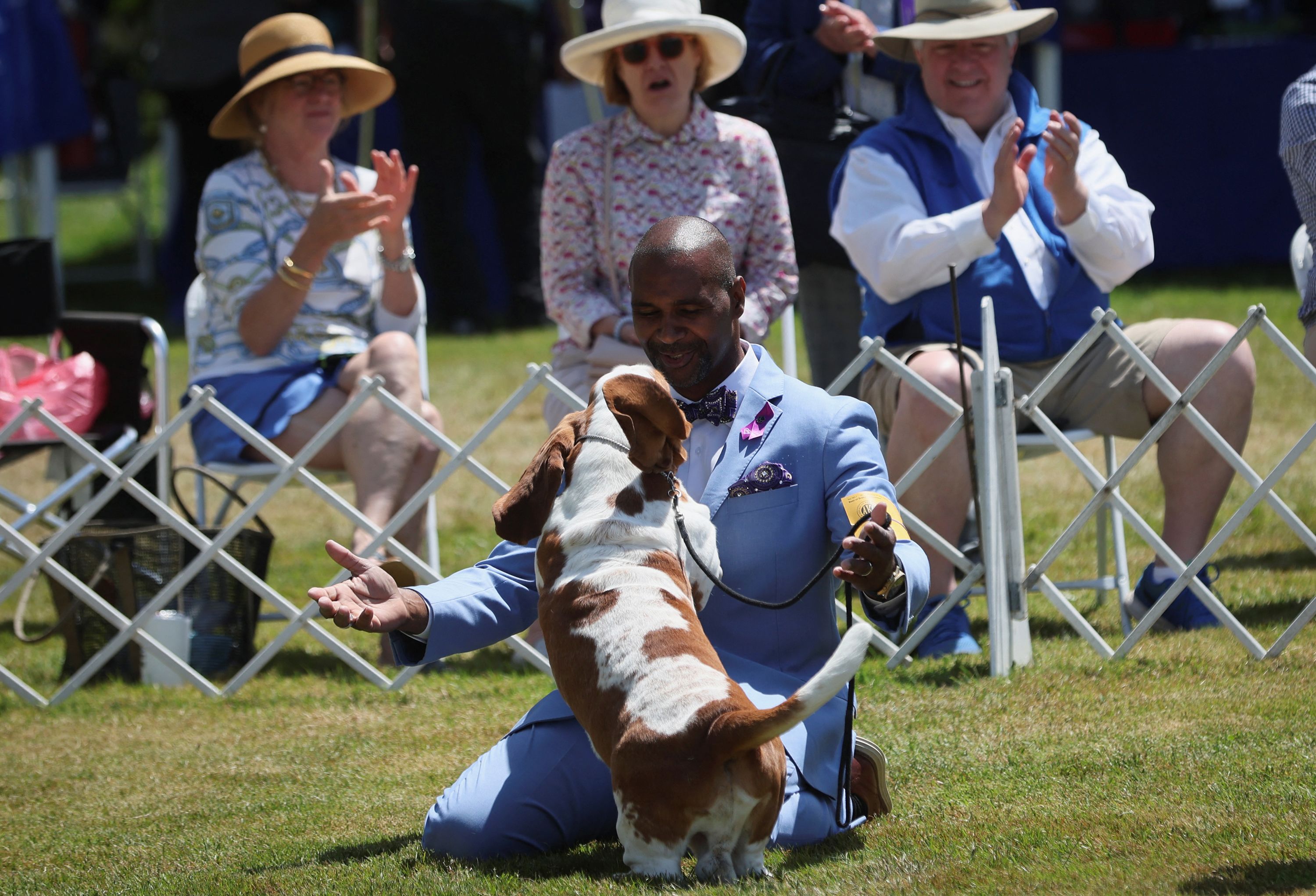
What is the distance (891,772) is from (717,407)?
0.98 metres

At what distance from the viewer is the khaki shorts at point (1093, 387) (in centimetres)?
431

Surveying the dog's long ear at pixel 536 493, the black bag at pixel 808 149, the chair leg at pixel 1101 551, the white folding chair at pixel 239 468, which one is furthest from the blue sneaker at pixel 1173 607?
the dog's long ear at pixel 536 493

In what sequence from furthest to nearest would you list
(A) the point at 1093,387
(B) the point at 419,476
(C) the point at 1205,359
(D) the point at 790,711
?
(B) the point at 419,476 < (A) the point at 1093,387 < (C) the point at 1205,359 < (D) the point at 790,711

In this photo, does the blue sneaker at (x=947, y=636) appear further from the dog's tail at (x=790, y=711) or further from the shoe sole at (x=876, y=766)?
the dog's tail at (x=790, y=711)

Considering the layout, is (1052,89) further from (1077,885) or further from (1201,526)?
(1077,885)

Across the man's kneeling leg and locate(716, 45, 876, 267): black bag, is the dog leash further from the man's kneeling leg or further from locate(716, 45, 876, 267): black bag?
locate(716, 45, 876, 267): black bag

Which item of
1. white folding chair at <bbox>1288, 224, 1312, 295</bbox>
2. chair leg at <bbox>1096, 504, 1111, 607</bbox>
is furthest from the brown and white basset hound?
white folding chair at <bbox>1288, 224, 1312, 295</bbox>

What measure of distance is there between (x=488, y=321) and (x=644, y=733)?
7141 millimetres

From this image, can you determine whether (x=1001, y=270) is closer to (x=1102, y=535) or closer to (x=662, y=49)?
(x=1102, y=535)

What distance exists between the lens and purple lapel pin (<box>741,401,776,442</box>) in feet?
9.36

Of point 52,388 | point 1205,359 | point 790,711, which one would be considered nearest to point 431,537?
point 52,388

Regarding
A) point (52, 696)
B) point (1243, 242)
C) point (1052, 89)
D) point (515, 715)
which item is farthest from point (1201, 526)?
point (1243, 242)

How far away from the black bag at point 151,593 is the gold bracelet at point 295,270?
2.25 ft

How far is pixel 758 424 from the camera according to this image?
9.40 feet
